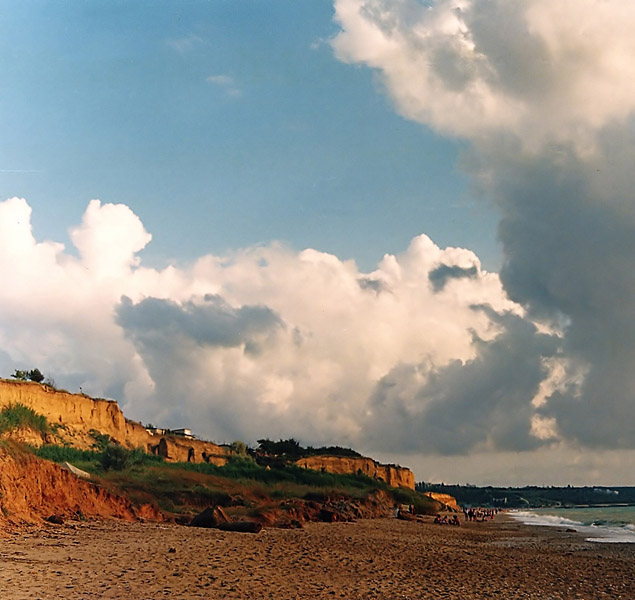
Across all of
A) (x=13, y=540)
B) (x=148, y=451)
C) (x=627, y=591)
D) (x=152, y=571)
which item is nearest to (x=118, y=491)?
(x=13, y=540)

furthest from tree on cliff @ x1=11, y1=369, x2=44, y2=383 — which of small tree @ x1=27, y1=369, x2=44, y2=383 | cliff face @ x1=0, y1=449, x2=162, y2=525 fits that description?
cliff face @ x1=0, y1=449, x2=162, y2=525

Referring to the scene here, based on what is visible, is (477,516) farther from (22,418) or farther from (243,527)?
(243,527)

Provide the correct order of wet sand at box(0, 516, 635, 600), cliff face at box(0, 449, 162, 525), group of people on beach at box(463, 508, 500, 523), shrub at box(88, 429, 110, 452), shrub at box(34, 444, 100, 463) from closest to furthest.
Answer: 1. wet sand at box(0, 516, 635, 600)
2. cliff face at box(0, 449, 162, 525)
3. shrub at box(34, 444, 100, 463)
4. shrub at box(88, 429, 110, 452)
5. group of people on beach at box(463, 508, 500, 523)

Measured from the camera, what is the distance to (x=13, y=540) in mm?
16859

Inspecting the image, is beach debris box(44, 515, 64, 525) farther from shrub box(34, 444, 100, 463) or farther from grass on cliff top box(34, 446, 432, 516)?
shrub box(34, 444, 100, 463)

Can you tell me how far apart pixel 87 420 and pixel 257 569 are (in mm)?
50641

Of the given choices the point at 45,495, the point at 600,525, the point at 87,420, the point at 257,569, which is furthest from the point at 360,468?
the point at 257,569

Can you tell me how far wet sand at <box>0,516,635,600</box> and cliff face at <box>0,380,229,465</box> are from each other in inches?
1373

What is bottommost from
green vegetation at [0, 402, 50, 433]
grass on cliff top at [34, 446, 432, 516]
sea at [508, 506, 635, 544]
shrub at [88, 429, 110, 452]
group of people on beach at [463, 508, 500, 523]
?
group of people on beach at [463, 508, 500, 523]

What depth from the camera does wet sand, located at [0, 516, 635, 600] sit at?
486 inches

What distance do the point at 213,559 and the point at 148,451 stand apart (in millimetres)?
55356

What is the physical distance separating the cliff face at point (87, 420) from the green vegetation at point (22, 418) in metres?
1.34

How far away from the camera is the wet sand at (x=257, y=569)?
1234 centimetres

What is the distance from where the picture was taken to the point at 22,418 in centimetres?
4950
